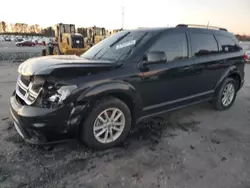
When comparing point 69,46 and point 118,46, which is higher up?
point 118,46

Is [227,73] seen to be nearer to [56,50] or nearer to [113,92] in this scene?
[113,92]

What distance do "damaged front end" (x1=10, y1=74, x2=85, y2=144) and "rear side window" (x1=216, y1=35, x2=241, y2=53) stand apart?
339 cm

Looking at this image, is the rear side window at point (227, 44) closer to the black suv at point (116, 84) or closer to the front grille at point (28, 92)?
the black suv at point (116, 84)

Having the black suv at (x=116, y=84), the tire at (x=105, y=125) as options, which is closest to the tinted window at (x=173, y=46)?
the black suv at (x=116, y=84)

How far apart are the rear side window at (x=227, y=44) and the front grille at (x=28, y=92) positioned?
12.3ft

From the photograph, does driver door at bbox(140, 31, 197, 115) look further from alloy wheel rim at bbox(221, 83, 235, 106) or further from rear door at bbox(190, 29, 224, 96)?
alloy wheel rim at bbox(221, 83, 235, 106)

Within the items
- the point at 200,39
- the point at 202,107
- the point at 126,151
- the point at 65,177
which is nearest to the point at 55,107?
the point at 65,177

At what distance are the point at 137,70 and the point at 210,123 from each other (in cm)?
210

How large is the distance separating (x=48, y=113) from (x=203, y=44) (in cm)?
315

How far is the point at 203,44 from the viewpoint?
13.8 feet

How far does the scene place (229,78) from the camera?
4.90 metres

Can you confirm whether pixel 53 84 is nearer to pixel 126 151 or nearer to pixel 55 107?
pixel 55 107

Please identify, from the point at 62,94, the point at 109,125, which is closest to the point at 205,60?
the point at 109,125

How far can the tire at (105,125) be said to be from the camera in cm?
289
